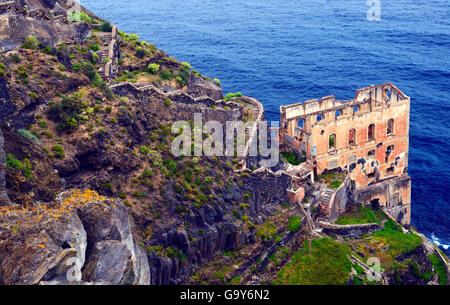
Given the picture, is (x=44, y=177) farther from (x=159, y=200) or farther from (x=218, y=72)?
(x=218, y=72)

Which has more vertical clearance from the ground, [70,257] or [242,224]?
[70,257]

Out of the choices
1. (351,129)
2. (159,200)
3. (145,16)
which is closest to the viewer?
(159,200)

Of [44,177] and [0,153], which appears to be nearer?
[0,153]

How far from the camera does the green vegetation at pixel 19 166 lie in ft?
119

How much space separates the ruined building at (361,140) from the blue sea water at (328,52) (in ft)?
39.8

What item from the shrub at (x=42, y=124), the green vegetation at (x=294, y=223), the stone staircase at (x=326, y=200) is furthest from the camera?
the stone staircase at (x=326, y=200)

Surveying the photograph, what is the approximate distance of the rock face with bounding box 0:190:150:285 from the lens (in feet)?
92.0

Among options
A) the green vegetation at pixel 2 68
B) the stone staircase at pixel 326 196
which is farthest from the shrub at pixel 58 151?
the stone staircase at pixel 326 196

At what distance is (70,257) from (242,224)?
24.6 meters

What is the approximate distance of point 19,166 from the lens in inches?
1438

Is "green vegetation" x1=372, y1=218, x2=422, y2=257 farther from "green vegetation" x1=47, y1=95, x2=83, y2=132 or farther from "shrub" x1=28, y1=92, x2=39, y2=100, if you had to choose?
"shrub" x1=28, y1=92, x2=39, y2=100

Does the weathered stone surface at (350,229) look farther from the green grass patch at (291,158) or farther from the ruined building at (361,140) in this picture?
the green grass patch at (291,158)

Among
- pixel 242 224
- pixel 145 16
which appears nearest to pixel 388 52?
pixel 145 16

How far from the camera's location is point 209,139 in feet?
186
